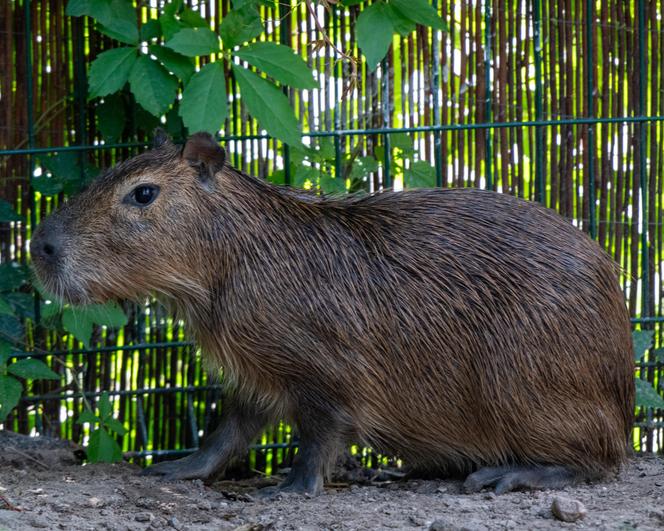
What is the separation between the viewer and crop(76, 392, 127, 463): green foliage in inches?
184

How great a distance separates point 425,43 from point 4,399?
2498 mm

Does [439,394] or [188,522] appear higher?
[439,394]

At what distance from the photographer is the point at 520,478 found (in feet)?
13.9

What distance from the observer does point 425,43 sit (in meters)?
5.28

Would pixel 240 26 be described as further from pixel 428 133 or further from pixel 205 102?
pixel 428 133

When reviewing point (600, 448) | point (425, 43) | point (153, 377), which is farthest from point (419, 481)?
point (425, 43)

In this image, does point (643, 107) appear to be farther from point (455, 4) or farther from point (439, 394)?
point (439, 394)

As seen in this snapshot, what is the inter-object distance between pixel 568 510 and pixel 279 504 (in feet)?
3.39

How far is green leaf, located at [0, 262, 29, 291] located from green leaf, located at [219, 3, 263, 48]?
1.34 m

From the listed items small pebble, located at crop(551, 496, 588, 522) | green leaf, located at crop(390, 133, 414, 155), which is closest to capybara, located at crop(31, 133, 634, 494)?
small pebble, located at crop(551, 496, 588, 522)

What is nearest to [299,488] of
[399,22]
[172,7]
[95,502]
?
[95,502]

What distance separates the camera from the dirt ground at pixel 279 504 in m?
3.60

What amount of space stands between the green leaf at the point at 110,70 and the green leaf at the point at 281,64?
49 centimetres

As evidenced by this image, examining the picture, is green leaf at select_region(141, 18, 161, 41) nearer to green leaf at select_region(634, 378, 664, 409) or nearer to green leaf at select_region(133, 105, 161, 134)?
green leaf at select_region(133, 105, 161, 134)
